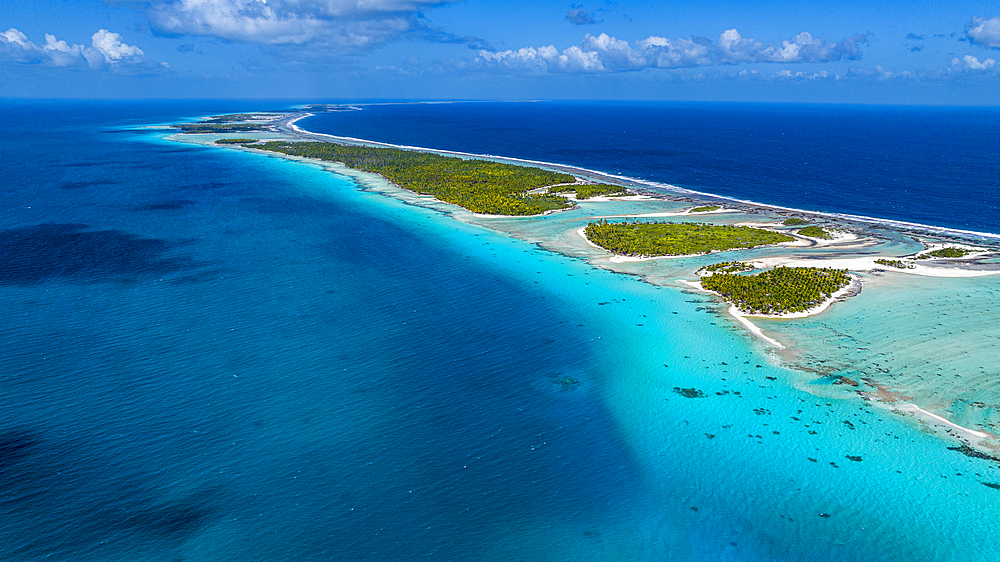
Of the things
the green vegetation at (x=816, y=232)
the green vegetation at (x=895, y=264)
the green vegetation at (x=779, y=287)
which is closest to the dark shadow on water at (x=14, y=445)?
the green vegetation at (x=779, y=287)

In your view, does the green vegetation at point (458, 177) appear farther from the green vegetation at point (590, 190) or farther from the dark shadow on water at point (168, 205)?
the dark shadow on water at point (168, 205)

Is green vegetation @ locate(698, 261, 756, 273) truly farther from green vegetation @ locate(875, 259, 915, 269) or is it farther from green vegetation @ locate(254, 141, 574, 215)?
green vegetation @ locate(254, 141, 574, 215)

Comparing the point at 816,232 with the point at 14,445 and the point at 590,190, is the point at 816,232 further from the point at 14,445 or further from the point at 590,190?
the point at 14,445

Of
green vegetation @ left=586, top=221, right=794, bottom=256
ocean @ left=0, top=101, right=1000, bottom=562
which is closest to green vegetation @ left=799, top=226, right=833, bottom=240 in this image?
green vegetation @ left=586, top=221, right=794, bottom=256

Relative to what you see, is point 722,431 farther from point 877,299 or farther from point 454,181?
point 454,181

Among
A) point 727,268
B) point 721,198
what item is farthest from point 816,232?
point 721,198

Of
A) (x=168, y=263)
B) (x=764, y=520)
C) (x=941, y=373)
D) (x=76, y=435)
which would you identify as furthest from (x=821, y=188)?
(x=76, y=435)
